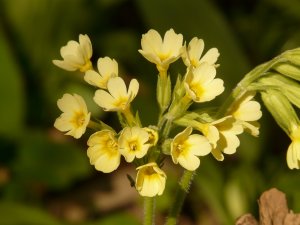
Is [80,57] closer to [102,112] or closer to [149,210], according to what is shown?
[149,210]

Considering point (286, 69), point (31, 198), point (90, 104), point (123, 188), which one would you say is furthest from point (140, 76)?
point (286, 69)

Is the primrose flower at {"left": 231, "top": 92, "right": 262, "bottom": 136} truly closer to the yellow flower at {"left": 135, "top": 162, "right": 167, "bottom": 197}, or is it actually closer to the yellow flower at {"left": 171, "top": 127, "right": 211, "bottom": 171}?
the yellow flower at {"left": 171, "top": 127, "right": 211, "bottom": 171}

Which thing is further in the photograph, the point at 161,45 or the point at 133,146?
the point at 161,45

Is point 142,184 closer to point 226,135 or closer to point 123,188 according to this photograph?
point 226,135

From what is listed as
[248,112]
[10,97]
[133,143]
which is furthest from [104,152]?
[10,97]

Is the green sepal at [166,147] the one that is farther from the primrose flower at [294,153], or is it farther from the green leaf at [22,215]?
the green leaf at [22,215]

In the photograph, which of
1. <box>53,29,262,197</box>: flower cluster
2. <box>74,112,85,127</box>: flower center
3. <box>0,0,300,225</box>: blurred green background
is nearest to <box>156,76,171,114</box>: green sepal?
<box>53,29,262,197</box>: flower cluster
